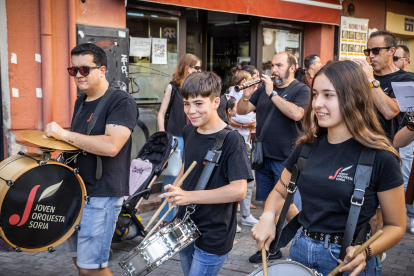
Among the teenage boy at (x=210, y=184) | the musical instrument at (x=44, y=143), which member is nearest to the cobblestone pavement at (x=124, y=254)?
the teenage boy at (x=210, y=184)

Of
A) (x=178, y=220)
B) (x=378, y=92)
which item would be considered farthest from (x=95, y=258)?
(x=378, y=92)

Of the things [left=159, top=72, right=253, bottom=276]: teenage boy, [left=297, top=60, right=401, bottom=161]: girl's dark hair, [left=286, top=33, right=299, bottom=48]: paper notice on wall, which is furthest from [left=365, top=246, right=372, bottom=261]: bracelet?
[left=286, top=33, right=299, bottom=48]: paper notice on wall

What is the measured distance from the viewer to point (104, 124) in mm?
3053

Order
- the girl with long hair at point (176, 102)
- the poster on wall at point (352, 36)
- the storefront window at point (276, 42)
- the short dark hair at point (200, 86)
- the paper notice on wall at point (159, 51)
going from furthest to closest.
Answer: the poster on wall at point (352, 36) → the storefront window at point (276, 42) → the paper notice on wall at point (159, 51) → the girl with long hair at point (176, 102) → the short dark hair at point (200, 86)

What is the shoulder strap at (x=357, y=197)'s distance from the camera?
187 cm

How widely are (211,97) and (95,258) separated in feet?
4.46

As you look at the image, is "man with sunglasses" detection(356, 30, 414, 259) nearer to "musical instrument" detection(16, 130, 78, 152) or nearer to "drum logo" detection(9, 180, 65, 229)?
"musical instrument" detection(16, 130, 78, 152)

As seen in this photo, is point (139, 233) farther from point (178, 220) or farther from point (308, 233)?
point (308, 233)

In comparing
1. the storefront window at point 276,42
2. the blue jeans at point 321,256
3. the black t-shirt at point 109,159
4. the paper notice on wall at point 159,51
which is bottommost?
the blue jeans at point 321,256

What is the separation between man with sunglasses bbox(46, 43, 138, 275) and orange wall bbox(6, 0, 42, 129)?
2184 millimetres

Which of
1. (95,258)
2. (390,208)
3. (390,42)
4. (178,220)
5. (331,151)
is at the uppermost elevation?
(390,42)

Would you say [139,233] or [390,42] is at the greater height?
[390,42]

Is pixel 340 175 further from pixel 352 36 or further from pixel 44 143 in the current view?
pixel 352 36

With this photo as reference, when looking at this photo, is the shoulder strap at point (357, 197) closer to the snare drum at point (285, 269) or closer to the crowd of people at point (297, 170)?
the crowd of people at point (297, 170)
